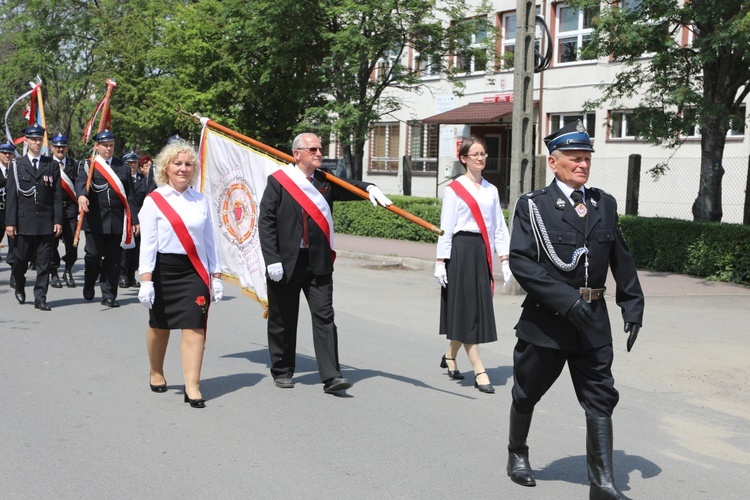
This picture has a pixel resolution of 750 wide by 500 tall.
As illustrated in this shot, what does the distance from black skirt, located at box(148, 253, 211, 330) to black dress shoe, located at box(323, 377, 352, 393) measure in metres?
1.01

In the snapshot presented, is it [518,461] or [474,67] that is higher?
[474,67]

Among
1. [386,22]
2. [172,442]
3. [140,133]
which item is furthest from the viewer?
[140,133]

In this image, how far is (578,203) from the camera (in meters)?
4.79

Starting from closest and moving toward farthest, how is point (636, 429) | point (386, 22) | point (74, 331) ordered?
point (636, 429), point (74, 331), point (386, 22)

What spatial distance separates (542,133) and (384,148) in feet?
28.8

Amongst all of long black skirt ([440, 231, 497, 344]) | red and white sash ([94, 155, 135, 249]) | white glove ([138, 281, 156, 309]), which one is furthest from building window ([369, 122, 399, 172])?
white glove ([138, 281, 156, 309])

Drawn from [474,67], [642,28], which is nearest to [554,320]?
[642,28]

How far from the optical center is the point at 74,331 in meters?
9.55

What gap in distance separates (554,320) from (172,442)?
2.44 meters

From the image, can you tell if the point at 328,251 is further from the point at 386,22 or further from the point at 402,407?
the point at 386,22

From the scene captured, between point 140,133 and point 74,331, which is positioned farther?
point 140,133

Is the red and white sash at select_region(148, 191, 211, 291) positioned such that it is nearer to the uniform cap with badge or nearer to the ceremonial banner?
the ceremonial banner

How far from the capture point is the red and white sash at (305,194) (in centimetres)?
705

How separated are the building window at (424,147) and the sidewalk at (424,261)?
44.3ft
